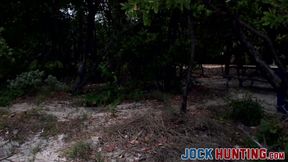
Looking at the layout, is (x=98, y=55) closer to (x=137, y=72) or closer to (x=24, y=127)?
(x=137, y=72)

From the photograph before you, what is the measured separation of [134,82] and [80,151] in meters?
3.39

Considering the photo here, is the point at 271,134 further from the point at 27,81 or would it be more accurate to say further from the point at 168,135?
the point at 27,81

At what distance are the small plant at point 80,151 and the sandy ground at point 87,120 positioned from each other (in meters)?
0.10

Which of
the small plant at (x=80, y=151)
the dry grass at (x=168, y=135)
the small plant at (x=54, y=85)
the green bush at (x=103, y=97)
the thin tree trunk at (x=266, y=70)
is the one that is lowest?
the small plant at (x=80, y=151)

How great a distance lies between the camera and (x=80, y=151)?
15.1 feet

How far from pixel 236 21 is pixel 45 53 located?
20.0 ft

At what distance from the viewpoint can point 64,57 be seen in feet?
31.2

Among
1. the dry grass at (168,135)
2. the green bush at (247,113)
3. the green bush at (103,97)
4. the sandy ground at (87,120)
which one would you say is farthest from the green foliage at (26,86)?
the green bush at (247,113)

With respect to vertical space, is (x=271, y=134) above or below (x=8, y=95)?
below

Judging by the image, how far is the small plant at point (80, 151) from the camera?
4.55 metres

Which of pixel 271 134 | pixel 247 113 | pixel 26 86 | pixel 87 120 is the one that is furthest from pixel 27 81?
pixel 271 134

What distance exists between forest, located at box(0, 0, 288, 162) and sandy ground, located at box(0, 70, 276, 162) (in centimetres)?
2

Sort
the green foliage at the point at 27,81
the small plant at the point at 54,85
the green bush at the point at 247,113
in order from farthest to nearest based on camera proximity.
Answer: the small plant at the point at 54,85 → the green foliage at the point at 27,81 → the green bush at the point at 247,113

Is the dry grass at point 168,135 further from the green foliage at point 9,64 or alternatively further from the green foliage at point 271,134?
the green foliage at point 9,64
